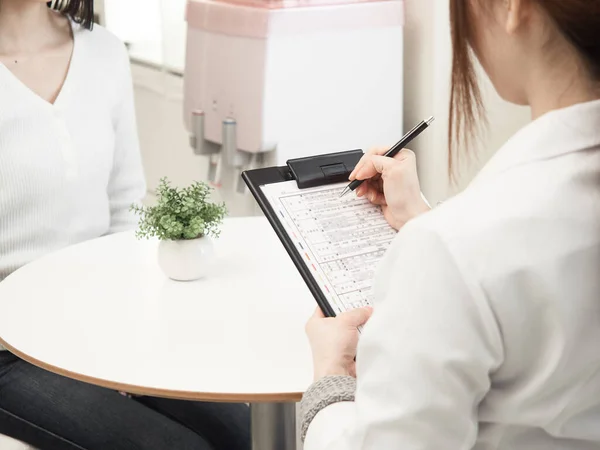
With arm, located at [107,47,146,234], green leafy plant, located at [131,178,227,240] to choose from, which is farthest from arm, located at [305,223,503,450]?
arm, located at [107,47,146,234]

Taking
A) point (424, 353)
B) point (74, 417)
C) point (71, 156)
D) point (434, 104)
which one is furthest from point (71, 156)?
point (424, 353)

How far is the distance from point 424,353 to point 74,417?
877 millimetres

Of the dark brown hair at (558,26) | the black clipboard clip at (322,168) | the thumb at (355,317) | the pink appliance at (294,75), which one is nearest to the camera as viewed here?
the dark brown hair at (558,26)

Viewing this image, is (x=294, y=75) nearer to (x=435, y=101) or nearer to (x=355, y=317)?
(x=435, y=101)

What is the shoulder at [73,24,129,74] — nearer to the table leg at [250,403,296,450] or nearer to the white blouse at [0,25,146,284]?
the white blouse at [0,25,146,284]

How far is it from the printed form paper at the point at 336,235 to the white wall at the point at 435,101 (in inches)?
40.9

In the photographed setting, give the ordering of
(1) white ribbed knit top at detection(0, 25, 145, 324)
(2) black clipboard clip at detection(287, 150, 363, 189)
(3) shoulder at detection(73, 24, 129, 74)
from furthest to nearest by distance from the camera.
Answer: (3) shoulder at detection(73, 24, 129, 74)
(1) white ribbed knit top at detection(0, 25, 145, 324)
(2) black clipboard clip at detection(287, 150, 363, 189)

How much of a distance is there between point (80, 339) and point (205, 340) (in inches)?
7.0

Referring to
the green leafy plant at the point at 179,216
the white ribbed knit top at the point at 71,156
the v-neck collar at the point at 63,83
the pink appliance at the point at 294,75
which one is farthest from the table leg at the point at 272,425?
the pink appliance at the point at 294,75

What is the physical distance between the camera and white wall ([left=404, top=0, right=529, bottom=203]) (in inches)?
88.7

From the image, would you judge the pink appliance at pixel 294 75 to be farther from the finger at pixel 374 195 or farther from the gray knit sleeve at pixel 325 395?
the gray knit sleeve at pixel 325 395

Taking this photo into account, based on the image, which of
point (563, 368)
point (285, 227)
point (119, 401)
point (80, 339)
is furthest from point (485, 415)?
point (119, 401)

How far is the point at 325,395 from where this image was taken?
949mm

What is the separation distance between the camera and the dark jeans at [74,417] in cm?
144
